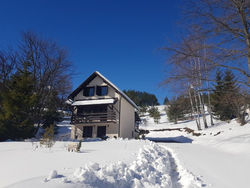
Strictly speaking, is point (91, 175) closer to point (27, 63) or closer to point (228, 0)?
point (228, 0)

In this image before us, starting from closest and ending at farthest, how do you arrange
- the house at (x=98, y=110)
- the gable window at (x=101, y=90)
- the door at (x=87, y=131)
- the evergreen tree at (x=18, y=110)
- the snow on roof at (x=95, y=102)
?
the evergreen tree at (x=18, y=110) < the snow on roof at (x=95, y=102) < the house at (x=98, y=110) < the door at (x=87, y=131) < the gable window at (x=101, y=90)

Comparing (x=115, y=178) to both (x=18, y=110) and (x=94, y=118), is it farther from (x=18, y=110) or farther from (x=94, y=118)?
(x=94, y=118)

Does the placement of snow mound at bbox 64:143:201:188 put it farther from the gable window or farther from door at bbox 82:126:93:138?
the gable window

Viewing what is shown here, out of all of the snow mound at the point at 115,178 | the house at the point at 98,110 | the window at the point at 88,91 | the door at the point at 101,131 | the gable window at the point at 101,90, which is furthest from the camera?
the window at the point at 88,91

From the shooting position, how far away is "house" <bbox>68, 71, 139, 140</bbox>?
19.7m

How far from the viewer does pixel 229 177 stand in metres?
4.06

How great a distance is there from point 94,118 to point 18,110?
26.2 feet

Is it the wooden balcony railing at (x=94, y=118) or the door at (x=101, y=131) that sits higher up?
the wooden balcony railing at (x=94, y=118)

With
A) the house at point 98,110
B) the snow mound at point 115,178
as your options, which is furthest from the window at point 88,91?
the snow mound at point 115,178

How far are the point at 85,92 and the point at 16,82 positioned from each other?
809cm

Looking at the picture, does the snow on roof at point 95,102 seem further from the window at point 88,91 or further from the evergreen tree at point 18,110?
the evergreen tree at point 18,110

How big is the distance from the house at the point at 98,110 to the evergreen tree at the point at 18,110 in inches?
228

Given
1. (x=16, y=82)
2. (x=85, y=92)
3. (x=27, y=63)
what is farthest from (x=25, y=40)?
(x=85, y=92)

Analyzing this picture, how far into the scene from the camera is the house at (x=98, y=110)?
19672 millimetres
